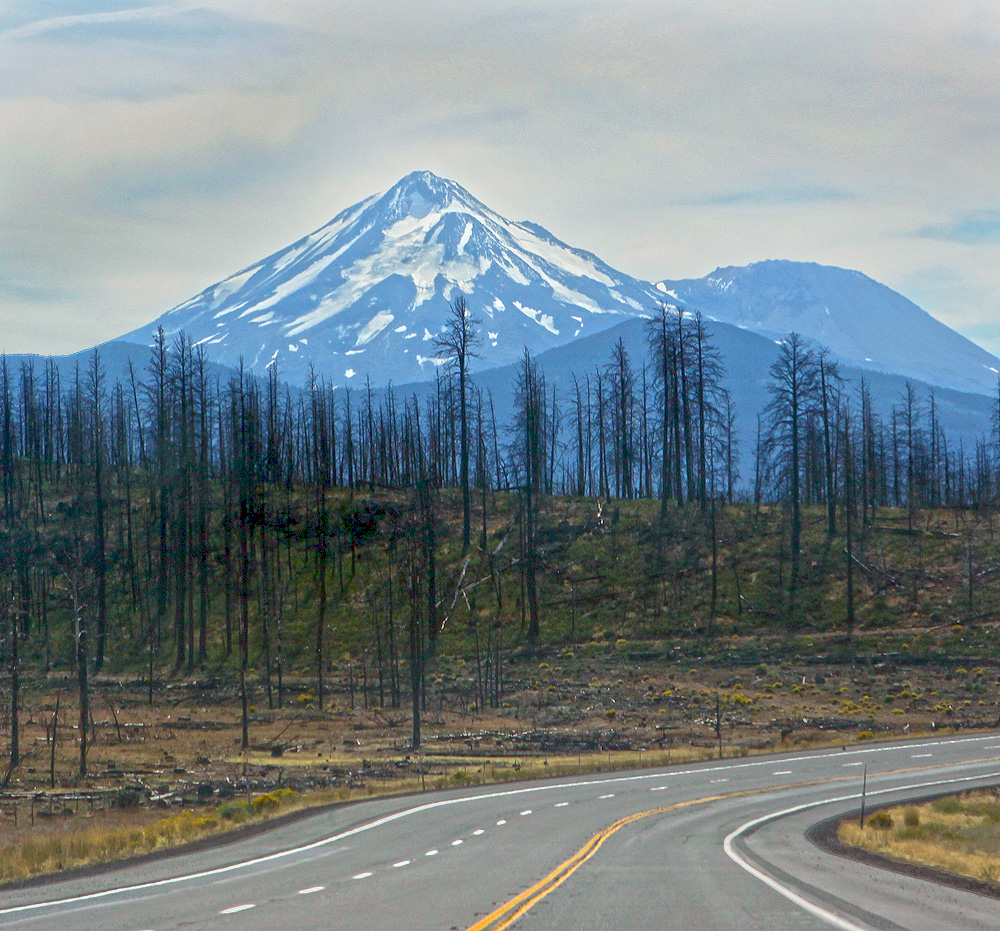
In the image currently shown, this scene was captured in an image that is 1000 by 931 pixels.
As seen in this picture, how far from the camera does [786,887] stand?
564 inches

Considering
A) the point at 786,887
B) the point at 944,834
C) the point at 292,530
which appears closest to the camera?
the point at 786,887

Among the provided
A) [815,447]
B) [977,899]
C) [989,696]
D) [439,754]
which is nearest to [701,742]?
[439,754]

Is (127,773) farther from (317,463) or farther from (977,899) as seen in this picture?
(317,463)

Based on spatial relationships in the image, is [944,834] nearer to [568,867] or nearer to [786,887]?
[786,887]

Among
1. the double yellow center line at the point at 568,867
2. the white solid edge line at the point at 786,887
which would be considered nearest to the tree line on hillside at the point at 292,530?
the double yellow center line at the point at 568,867

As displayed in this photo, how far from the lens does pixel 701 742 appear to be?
141 feet

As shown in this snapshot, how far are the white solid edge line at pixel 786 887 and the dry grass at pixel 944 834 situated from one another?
1.81 meters

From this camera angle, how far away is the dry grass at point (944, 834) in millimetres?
18375

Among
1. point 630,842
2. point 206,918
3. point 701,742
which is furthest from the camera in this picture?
point 701,742

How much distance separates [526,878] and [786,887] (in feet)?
11.9

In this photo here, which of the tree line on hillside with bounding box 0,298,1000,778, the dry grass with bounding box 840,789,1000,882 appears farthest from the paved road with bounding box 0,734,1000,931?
the tree line on hillside with bounding box 0,298,1000,778

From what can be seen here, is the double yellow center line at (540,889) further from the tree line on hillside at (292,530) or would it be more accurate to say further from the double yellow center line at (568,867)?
the tree line on hillside at (292,530)

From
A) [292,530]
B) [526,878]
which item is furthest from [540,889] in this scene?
[292,530]

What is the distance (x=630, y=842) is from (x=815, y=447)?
61180mm
